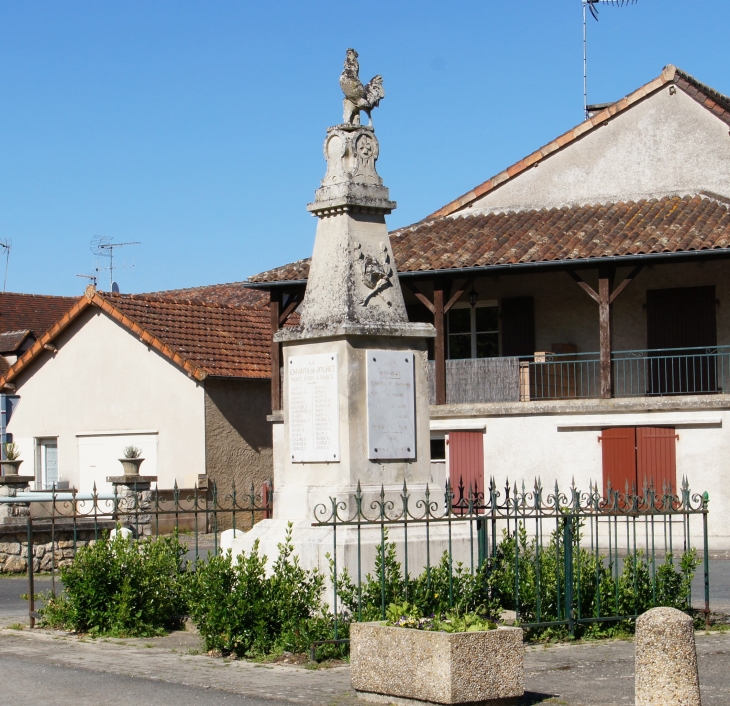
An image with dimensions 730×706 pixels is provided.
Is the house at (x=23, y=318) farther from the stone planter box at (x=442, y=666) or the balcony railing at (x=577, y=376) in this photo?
the stone planter box at (x=442, y=666)

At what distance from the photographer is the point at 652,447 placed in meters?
21.2

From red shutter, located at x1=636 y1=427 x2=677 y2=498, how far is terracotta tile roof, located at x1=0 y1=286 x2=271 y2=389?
27.6 ft

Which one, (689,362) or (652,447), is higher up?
(689,362)

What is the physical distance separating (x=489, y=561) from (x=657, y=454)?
11.8 meters

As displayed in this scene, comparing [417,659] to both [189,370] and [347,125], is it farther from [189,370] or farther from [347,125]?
[189,370]

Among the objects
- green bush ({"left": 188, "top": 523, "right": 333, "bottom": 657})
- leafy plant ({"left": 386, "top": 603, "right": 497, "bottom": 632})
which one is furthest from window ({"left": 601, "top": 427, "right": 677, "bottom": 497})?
leafy plant ({"left": 386, "top": 603, "right": 497, "bottom": 632})

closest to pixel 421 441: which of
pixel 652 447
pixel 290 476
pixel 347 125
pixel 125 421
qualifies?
Result: pixel 290 476

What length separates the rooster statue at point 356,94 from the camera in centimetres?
1025

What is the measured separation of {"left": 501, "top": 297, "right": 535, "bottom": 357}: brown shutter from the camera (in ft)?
79.5

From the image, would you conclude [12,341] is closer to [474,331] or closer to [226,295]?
[226,295]

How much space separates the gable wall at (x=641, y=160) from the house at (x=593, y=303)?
3 centimetres

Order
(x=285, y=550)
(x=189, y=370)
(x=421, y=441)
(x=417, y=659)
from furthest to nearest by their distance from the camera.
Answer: (x=189, y=370)
(x=421, y=441)
(x=285, y=550)
(x=417, y=659)

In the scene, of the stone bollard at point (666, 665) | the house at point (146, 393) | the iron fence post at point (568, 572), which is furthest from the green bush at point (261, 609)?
the house at point (146, 393)

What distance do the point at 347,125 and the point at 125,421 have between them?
57.5 feet
